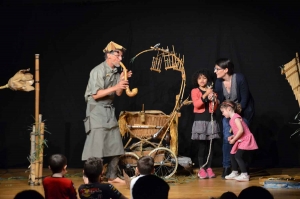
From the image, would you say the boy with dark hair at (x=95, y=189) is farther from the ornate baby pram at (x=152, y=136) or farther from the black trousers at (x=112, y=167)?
the ornate baby pram at (x=152, y=136)

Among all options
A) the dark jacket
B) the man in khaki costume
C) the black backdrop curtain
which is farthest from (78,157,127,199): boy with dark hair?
the black backdrop curtain

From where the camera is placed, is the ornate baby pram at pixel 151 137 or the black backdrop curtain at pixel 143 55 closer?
the ornate baby pram at pixel 151 137

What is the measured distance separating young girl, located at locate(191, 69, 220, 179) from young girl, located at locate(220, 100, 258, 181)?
9.9 inches

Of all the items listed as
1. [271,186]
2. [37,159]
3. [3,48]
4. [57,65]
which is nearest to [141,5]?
[57,65]

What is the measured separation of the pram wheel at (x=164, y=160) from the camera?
687 cm

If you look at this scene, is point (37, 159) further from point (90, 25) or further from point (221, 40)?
point (221, 40)

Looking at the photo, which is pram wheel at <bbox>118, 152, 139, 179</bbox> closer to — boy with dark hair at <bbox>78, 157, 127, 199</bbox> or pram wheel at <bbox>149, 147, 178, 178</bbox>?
pram wheel at <bbox>149, 147, 178, 178</bbox>

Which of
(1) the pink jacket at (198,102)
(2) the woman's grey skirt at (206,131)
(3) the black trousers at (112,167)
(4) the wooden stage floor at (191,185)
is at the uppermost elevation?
(1) the pink jacket at (198,102)

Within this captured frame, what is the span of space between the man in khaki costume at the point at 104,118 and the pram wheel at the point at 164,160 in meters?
0.48

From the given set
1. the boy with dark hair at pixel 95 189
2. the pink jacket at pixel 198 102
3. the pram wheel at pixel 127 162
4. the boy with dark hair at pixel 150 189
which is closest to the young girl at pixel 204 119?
the pink jacket at pixel 198 102

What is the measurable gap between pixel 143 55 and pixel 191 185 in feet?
8.17

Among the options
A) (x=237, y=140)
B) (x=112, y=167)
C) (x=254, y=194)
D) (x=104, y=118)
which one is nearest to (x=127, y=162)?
(x=112, y=167)

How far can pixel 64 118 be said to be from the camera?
836 centimetres

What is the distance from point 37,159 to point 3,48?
8.45 ft
